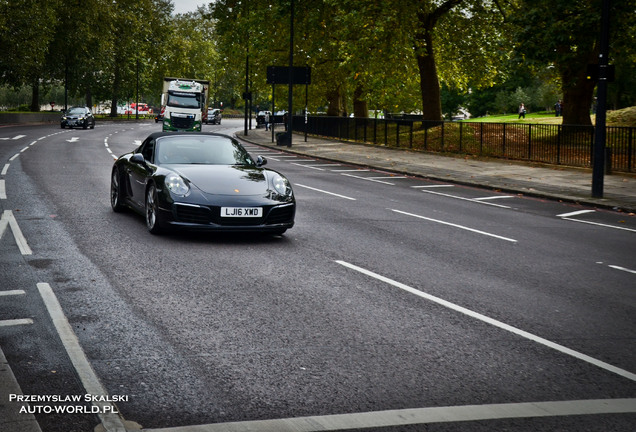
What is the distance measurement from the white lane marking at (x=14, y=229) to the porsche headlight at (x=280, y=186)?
127 inches

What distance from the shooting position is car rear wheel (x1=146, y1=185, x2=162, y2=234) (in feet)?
34.2

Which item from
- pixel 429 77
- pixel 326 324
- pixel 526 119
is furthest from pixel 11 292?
pixel 526 119

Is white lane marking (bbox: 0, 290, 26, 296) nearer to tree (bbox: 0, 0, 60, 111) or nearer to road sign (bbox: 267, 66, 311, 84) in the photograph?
road sign (bbox: 267, 66, 311, 84)

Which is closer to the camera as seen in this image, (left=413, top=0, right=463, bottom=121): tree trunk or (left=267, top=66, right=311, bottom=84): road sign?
(left=413, top=0, right=463, bottom=121): tree trunk

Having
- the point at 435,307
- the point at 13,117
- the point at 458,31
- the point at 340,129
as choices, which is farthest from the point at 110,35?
the point at 435,307

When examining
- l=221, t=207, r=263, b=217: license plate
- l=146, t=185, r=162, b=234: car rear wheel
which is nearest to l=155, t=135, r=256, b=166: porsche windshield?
l=146, t=185, r=162, b=234: car rear wheel

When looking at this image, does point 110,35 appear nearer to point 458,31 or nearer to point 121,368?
point 458,31

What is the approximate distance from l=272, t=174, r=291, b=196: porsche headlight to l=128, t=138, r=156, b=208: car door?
69.1 inches

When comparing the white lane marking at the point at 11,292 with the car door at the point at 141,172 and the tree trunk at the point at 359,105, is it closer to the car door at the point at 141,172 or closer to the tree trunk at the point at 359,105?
the car door at the point at 141,172

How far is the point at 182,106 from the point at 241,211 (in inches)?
1487

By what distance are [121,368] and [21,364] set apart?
25.8 inches

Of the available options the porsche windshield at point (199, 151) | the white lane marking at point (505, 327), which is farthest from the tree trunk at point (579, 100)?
the white lane marking at point (505, 327)

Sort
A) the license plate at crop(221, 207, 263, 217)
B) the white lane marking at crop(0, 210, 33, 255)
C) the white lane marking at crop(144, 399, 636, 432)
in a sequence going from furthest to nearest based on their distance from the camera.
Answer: the license plate at crop(221, 207, 263, 217), the white lane marking at crop(0, 210, 33, 255), the white lane marking at crop(144, 399, 636, 432)

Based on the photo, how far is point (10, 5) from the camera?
183 feet
